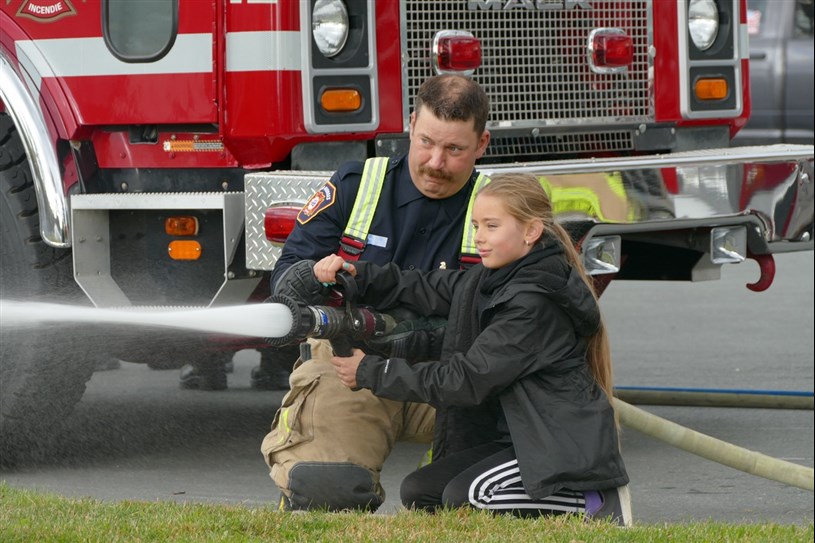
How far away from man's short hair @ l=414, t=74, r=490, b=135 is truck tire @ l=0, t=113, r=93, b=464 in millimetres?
1776

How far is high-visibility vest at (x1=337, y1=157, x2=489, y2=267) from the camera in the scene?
4.61 metres

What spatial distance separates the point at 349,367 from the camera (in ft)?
13.6

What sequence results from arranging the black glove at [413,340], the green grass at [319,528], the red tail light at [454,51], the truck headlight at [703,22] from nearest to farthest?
the green grass at [319,528] → the black glove at [413,340] → the red tail light at [454,51] → the truck headlight at [703,22]

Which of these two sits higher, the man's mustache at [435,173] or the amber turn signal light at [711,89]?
the amber turn signal light at [711,89]

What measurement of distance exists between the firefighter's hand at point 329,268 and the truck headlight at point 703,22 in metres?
2.56

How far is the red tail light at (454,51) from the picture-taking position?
558 cm

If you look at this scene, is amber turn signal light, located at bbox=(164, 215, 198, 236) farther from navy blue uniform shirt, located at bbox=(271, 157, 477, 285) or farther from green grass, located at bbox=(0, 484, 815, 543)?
green grass, located at bbox=(0, 484, 815, 543)

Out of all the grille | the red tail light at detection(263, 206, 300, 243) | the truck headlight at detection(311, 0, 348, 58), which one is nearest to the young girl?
the red tail light at detection(263, 206, 300, 243)

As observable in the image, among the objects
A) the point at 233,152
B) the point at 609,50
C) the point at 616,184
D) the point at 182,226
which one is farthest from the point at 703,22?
the point at 182,226

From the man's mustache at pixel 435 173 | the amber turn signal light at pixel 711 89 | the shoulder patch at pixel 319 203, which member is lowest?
the shoulder patch at pixel 319 203

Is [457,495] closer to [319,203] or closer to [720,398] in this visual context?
[319,203]

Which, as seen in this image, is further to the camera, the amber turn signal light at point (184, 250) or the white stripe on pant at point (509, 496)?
the amber turn signal light at point (184, 250)

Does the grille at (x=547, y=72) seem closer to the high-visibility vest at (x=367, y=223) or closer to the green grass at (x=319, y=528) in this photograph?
the high-visibility vest at (x=367, y=223)

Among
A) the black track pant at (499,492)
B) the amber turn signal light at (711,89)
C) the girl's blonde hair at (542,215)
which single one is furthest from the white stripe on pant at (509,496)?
the amber turn signal light at (711,89)
